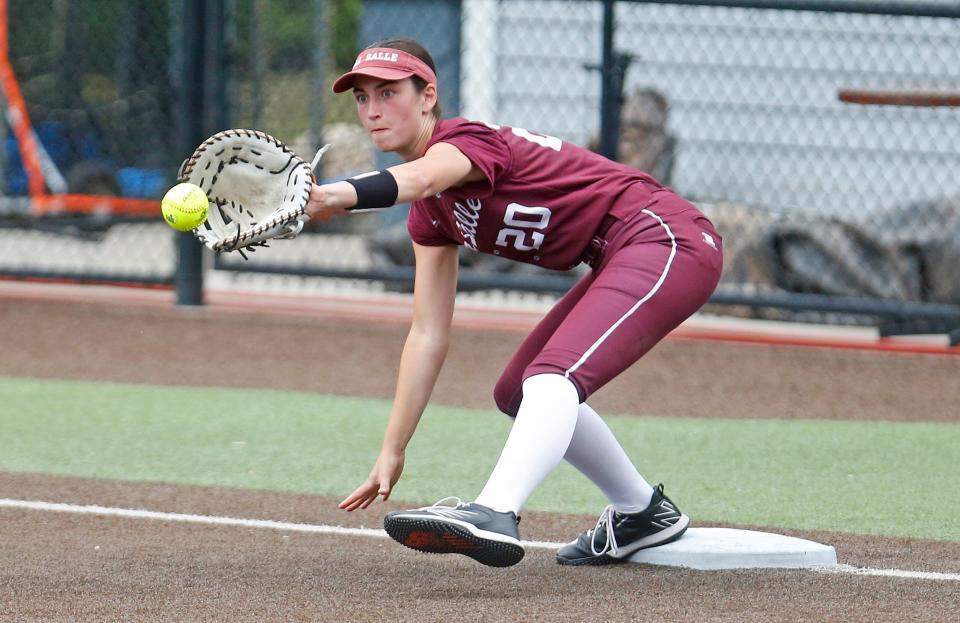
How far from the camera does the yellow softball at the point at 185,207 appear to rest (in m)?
3.56

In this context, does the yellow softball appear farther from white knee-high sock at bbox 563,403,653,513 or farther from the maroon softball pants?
white knee-high sock at bbox 563,403,653,513

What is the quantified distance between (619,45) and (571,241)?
649 cm

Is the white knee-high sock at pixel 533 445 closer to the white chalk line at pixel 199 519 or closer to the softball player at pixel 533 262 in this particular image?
the softball player at pixel 533 262

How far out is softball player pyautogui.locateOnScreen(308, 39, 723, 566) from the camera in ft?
11.8

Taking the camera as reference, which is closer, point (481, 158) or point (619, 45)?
point (481, 158)

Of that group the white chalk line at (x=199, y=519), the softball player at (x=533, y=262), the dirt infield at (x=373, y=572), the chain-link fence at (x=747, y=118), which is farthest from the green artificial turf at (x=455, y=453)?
the chain-link fence at (x=747, y=118)

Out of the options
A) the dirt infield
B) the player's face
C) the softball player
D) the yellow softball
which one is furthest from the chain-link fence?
the yellow softball

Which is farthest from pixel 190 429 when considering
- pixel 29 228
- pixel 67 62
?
pixel 67 62

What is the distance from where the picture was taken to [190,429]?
6.49 meters

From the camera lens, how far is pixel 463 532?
11.5ft

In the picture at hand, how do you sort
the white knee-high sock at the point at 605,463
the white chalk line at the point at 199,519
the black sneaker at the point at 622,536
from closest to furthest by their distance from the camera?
the white knee-high sock at the point at 605,463
the black sneaker at the point at 622,536
the white chalk line at the point at 199,519

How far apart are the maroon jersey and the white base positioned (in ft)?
2.82

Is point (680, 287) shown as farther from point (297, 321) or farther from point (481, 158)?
point (297, 321)

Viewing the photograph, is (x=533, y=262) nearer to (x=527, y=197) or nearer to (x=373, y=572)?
(x=527, y=197)
